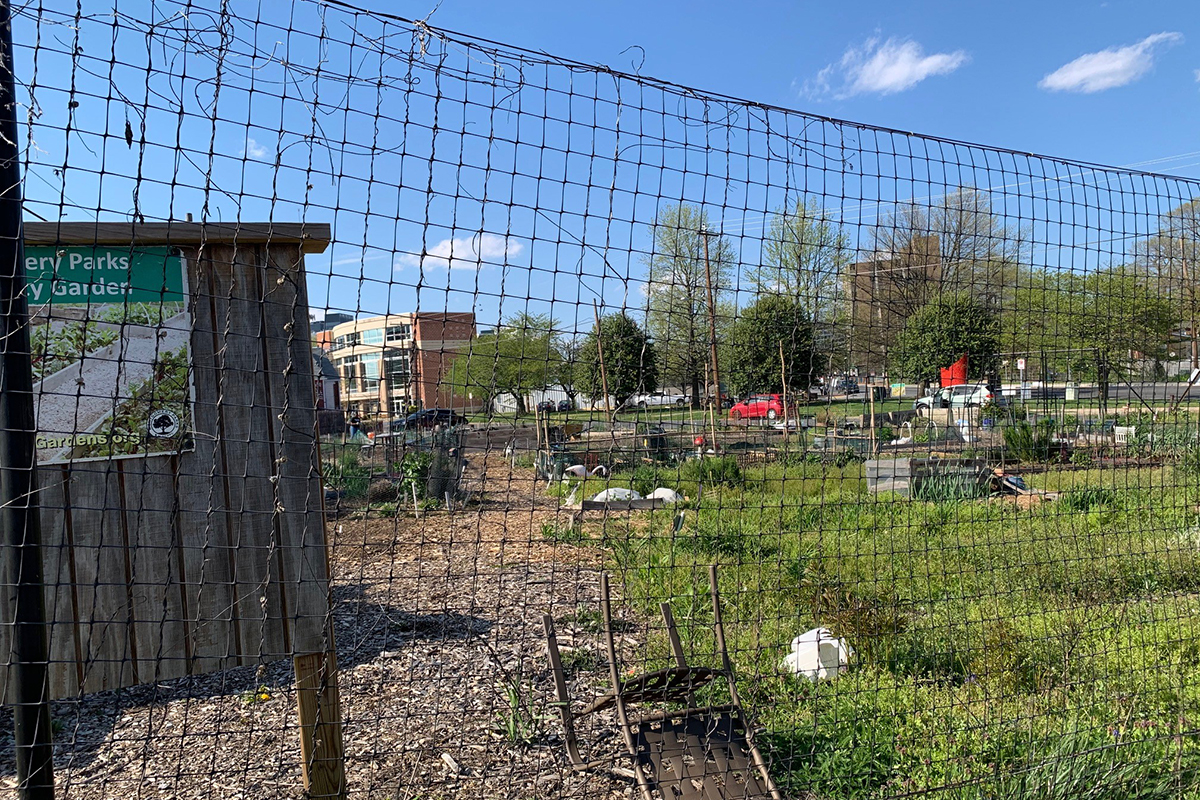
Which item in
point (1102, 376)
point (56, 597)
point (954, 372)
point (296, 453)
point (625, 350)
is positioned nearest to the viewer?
point (56, 597)

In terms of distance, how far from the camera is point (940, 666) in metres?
3.97

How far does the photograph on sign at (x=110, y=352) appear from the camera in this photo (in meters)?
2.13

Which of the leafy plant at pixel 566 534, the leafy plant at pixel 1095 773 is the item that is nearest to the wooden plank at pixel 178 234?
the leafy plant at pixel 566 534

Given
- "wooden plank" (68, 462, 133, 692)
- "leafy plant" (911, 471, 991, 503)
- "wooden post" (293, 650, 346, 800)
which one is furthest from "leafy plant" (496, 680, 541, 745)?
"leafy plant" (911, 471, 991, 503)

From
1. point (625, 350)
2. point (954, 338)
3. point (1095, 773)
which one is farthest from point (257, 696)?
point (954, 338)

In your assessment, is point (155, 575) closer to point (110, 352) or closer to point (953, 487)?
point (110, 352)

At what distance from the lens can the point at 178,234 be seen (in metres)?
2.20

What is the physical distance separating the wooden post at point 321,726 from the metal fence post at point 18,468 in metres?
0.68

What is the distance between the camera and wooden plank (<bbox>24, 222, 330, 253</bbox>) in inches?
82.0

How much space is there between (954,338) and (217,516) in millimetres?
3102

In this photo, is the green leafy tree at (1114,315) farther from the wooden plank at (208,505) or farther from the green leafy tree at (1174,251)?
the wooden plank at (208,505)

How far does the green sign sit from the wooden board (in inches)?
2.5

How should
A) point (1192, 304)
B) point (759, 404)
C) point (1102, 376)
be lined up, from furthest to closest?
point (759, 404) < point (1102, 376) < point (1192, 304)

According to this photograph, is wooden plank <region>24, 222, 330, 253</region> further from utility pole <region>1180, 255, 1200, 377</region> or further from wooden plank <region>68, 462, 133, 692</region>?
utility pole <region>1180, 255, 1200, 377</region>
